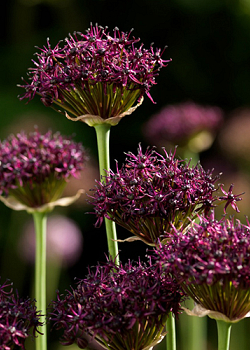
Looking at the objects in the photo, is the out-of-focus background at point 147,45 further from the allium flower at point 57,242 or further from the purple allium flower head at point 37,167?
the purple allium flower head at point 37,167

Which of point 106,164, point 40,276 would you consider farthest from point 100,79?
point 40,276

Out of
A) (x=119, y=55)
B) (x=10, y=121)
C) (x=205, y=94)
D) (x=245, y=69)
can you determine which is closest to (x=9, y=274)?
(x=10, y=121)

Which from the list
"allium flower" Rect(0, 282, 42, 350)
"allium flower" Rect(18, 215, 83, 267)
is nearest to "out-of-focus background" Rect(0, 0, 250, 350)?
"allium flower" Rect(18, 215, 83, 267)

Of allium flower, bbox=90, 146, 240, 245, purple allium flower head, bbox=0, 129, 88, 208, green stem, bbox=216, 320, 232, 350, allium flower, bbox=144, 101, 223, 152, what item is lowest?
green stem, bbox=216, 320, 232, 350

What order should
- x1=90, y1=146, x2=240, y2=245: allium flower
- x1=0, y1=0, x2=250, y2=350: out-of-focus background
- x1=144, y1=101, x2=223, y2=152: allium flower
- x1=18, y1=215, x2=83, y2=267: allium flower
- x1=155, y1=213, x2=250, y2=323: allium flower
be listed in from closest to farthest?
x1=155, y1=213, x2=250, y2=323: allium flower → x1=90, y1=146, x2=240, y2=245: allium flower → x1=144, y1=101, x2=223, y2=152: allium flower → x1=18, y1=215, x2=83, y2=267: allium flower → x1=0, y1=0, x2=250, y2=350: out-of-focus background

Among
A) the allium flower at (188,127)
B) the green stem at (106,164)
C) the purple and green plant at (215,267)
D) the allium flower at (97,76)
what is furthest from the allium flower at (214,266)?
the allium flower at (188,127)

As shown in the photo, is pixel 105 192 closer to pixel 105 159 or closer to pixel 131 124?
pixel 105 159

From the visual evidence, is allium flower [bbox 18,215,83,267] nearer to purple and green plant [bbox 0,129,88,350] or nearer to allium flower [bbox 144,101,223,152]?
allium flower [bbox 144,101,223,152]
